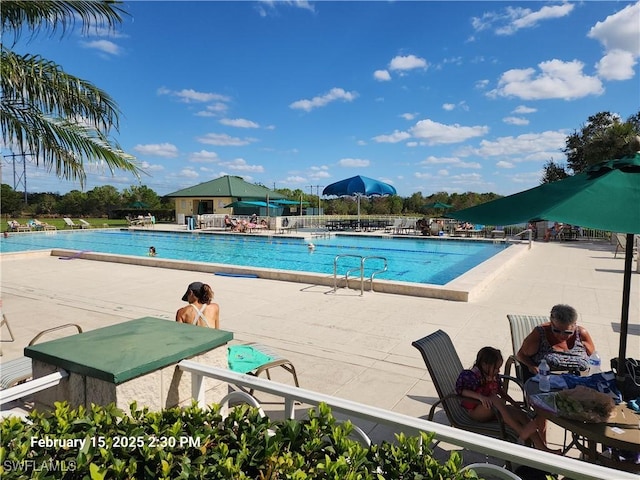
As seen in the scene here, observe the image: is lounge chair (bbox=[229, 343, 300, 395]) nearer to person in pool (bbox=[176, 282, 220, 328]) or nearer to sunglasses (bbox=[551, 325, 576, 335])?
person in pool (bbox=[176, 282, 220, 328])

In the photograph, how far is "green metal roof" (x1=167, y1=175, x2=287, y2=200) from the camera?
40531mm

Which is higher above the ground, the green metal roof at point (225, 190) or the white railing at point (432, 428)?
the green metal roof at point (225, 190)

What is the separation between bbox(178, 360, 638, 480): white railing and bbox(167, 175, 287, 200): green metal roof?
38753 millimetres

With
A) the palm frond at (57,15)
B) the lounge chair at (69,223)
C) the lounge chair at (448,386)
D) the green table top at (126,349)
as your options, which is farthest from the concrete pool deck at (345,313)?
the lounge chair at (69,223)

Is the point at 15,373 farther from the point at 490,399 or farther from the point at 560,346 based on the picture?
the point at 560,346

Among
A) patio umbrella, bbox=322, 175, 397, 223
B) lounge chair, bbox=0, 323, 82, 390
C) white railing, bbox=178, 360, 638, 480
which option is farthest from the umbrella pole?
patio umbrella, bbox=322, 175, 397, 223

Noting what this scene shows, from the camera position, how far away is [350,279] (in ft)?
30.2

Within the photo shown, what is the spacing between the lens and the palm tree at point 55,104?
4.97m

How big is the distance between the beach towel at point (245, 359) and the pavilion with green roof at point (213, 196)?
121 feet

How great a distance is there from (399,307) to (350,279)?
1931 mm

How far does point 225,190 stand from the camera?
40906 millimetres

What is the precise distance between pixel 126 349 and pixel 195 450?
30.5 inches

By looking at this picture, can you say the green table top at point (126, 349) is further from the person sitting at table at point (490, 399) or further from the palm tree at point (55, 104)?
the palm tree at point (55, 104)

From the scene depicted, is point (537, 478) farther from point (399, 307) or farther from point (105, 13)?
point (105, 13)
